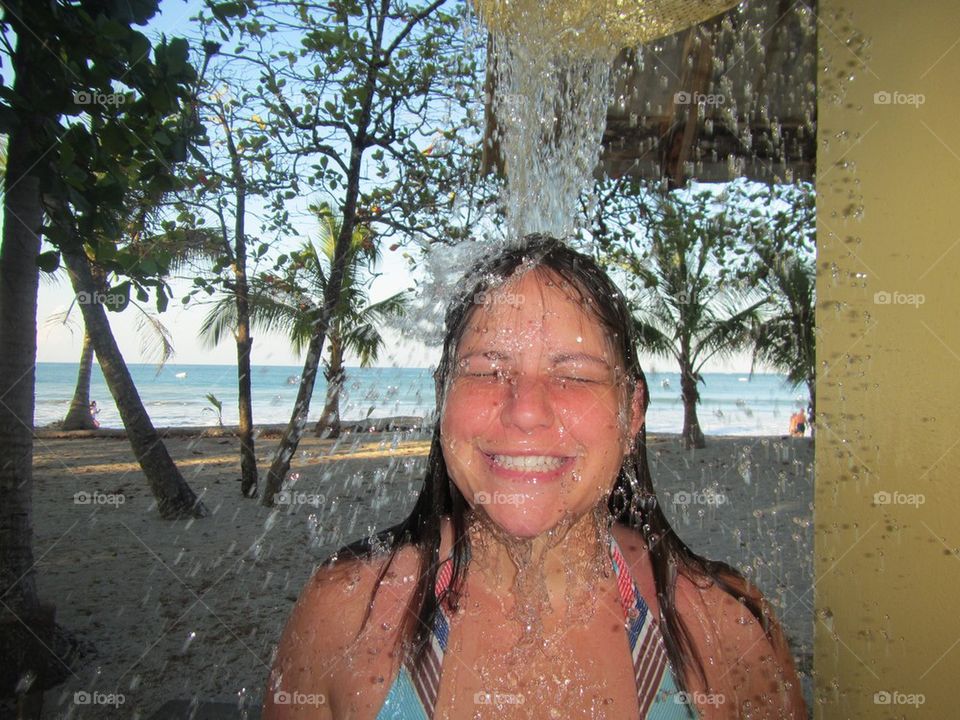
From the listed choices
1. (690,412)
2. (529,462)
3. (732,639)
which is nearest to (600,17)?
(529,462)

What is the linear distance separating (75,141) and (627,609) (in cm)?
305

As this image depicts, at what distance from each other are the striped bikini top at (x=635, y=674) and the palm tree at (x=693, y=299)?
37.2 ft

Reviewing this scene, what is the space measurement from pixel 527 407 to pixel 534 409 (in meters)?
0.02

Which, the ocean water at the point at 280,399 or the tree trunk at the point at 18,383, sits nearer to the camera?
the tree trunk at the point at 18,383

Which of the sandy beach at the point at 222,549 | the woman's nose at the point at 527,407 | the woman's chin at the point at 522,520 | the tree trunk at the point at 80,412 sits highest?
the woman's nose at the point at 527,407

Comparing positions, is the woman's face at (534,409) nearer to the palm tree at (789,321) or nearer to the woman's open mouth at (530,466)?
the woman's open mouth at (530,466)

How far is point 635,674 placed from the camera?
4.79 ft

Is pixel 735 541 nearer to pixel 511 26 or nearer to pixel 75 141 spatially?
pixel 511 26

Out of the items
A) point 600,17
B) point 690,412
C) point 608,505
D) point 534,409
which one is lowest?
point 690,412

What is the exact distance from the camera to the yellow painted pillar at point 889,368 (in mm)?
1832

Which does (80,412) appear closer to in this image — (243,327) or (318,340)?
(243,327)

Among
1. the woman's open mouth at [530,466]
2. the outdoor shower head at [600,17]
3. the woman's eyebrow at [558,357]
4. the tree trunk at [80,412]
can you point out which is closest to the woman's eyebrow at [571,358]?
the woman's eyebrow at [558,357]

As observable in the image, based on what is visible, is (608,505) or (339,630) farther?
(608,505)

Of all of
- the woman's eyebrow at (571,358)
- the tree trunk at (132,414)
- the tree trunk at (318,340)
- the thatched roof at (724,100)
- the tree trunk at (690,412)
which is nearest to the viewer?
the woman's eyebrow at (571,358)
